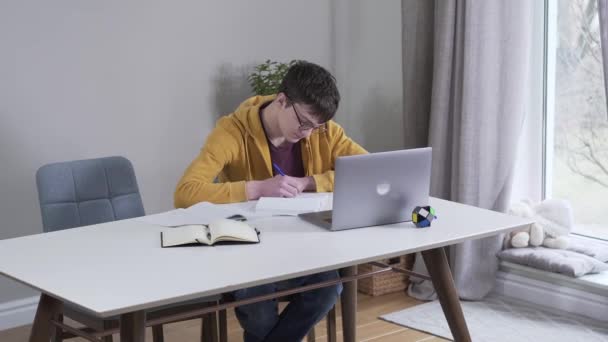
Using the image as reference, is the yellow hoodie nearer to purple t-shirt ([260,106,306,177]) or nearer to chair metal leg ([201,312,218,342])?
purple t-shirt ([260,106,306,177])

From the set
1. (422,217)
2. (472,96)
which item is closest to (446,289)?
(422,217)

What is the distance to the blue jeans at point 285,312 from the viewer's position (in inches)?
91.0

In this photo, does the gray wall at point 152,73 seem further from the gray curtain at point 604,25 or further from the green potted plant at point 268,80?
the gray curtain at point 604,25

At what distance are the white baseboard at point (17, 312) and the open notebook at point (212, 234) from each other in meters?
1.48

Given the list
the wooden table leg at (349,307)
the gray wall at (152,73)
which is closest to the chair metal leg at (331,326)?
the wooden table leg at (349,307)

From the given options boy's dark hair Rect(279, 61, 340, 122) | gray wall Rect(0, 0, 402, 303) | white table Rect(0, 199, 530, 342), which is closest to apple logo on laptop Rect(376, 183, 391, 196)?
white table Rect(0, 199, 530, 342)

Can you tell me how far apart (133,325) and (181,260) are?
213 millimetres

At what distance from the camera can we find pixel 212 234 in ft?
6.50

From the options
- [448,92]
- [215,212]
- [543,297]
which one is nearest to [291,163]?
[215,212]

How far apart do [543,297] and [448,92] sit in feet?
3.13

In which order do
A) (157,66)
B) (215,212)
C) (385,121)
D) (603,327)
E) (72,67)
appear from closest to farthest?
(215,212)
(603,327)
(72,67)
(157,66)
(385,121)

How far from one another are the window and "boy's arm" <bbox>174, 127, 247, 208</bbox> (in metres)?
1.60

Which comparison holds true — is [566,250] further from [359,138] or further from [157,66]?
[157,66]

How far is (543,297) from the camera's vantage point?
3.31 meters
